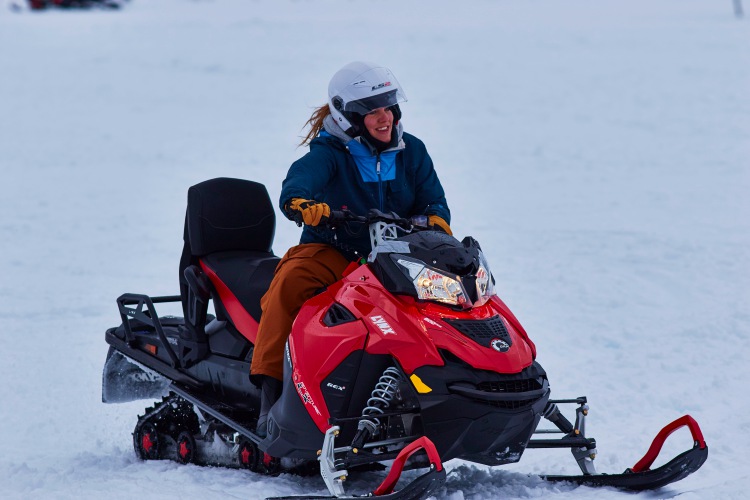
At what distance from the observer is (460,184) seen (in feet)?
43.3

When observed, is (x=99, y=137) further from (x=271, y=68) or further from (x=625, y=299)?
(x=625, y=299)

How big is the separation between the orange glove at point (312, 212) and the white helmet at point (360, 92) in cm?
48

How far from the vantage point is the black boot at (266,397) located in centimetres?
464

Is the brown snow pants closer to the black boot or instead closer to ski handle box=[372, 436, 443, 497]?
the black boot

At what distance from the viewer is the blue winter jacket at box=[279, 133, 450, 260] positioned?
14.9 ft

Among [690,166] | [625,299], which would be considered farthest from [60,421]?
[690,166]

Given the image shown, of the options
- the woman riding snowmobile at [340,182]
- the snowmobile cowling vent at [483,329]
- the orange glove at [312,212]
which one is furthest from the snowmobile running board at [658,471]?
the orange glove at [312,212]

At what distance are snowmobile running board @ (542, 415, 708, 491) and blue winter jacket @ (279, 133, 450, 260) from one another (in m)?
1.23

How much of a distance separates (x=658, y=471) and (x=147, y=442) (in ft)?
7.92

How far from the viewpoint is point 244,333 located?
5.07 metres

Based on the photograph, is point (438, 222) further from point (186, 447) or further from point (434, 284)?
point (186, 447)

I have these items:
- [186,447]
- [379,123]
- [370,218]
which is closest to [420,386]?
[370,218]

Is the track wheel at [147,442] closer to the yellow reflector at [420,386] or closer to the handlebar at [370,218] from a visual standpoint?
the handlebar at [370,218]

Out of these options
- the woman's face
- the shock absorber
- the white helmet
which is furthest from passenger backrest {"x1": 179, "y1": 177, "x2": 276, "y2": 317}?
the shock absorber
